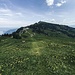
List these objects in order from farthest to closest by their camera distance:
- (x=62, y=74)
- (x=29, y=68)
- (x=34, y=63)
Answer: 1. (x=34, y=63)
2. (x=29, y=68)
3. (x=62, y=74)

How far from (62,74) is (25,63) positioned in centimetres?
1103

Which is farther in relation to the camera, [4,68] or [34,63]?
[34,63]

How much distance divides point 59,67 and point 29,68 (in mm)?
7235

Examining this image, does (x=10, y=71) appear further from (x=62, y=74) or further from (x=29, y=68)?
(x=62, y=74)

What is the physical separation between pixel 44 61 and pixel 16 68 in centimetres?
859

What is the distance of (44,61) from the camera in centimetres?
3750

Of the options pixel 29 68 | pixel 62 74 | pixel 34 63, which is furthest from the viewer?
pixel 34 63

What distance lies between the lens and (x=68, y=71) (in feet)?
100

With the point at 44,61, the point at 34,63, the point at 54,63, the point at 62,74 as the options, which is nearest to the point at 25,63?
the point at 34,63

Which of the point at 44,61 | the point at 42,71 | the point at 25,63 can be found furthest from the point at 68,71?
the point at 25,63

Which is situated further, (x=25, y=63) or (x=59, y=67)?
(x=25, y=63)

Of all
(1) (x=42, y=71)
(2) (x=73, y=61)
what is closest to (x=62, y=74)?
(1) (x=42, y=71)

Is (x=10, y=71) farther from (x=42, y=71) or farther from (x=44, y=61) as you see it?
(x=44, y=61)

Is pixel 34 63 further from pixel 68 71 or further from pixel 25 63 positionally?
pixel 68 71
